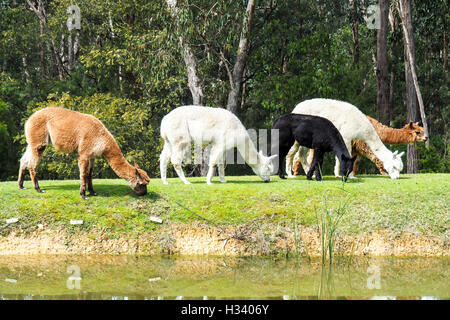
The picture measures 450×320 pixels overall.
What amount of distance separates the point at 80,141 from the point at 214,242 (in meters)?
3.42


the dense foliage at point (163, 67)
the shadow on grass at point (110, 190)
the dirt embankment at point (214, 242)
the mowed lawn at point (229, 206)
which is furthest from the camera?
the dense foliage at point (163, 67)

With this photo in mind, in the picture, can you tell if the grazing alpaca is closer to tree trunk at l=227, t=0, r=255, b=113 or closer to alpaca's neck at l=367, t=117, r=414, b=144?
alpaca's neck at l=367, t=117, r=414, b=144

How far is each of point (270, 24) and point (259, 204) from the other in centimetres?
1501

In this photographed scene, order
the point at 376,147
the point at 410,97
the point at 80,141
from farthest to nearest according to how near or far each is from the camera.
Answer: the point at 410,97, the point at 376,147, the point at 80,141

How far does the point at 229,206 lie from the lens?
11.8 meters

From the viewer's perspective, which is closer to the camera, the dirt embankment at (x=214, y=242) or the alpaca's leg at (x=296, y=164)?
the dirt embankment at (x=214, y=242)

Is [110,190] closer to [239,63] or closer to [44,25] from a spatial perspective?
[239,63]

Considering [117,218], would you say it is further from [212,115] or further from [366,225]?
[366,225]

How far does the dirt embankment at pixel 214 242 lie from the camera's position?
424 inches

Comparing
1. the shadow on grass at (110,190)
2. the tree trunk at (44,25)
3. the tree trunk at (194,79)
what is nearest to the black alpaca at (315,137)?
the shadow on grass at (110,190)

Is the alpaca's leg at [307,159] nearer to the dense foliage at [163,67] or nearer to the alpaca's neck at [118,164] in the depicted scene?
the alpaca's neck at [118,164]

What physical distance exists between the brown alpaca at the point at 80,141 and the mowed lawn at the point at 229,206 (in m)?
0.47

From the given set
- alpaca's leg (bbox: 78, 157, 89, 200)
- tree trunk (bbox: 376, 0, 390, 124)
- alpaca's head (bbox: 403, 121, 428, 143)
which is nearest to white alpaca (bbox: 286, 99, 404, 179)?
alpaca's head (bbox: 403, 121, 428, 143)

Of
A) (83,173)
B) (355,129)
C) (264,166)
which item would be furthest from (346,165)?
(83,173)
